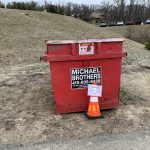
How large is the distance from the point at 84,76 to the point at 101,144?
119 centimetres

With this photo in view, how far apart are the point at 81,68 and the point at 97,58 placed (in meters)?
0.28

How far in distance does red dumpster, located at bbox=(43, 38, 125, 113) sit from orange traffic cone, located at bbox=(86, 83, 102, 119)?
0.16 metres

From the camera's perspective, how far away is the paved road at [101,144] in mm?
4008

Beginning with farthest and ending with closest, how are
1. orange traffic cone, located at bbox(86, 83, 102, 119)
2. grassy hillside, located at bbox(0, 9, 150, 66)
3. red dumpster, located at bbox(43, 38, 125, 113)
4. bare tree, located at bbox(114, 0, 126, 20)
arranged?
bare tree, located at bbox(114, 0, 126, 20) → grassy hillside, located at bbox(0, 9, 150, 66) → orange traffic cone, located at bbox(86, 83, 102, 119) → red dumpster, located at bbox(43, 38, 125, 113)

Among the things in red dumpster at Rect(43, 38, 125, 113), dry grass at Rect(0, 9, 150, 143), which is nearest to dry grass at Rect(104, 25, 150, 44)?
dry grass at Rect(0, 9, 150, 143)

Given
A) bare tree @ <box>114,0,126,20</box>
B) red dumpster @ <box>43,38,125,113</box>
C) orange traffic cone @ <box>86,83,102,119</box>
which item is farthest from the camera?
bare tree @ <box>114,0,126,20</box>

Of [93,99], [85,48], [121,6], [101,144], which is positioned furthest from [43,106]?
[121,6]

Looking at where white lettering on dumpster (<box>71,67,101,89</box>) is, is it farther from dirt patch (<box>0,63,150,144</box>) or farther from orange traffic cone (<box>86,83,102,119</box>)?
dirt patch (<box>0,63,150,144</box>)

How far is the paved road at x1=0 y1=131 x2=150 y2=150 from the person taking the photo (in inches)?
158

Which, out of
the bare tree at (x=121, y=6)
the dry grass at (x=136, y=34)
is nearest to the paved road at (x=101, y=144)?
the dry grass at (x=136, y=34)

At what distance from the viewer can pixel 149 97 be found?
5875 mm

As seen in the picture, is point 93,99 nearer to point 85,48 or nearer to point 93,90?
point 93,90

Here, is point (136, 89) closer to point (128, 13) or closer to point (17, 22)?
point (17, 22)

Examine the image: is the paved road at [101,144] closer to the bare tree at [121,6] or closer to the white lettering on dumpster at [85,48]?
the white lettering on dumpster at [85,48]
